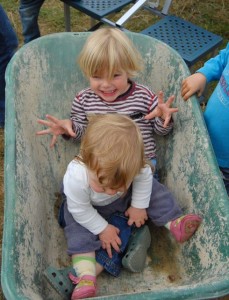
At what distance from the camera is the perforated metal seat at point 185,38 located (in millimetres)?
2783

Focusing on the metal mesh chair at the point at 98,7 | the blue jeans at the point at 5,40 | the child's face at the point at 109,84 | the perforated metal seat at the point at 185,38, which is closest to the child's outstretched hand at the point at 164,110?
the child's face at the point at 109,84

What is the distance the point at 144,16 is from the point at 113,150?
3.01 metres

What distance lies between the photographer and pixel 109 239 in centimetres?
181

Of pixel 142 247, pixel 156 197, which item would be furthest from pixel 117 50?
pixel 142 247

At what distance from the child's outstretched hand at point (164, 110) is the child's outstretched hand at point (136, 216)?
15.6 inches

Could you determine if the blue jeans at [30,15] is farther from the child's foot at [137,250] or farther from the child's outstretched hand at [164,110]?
the child's foot at [137,250]

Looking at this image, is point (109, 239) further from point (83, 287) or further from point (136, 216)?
point (83, 287)

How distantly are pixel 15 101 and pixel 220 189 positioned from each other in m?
0.89

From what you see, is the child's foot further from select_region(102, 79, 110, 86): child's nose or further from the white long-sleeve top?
select_region(102, 79, 110, 86): child's nose

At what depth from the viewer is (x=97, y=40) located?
1881mm

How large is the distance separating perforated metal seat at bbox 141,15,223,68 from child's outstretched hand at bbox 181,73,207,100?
0.81 m

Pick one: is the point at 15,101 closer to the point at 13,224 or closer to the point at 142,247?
the point at 13,224

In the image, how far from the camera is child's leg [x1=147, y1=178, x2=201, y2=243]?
5.58 feet

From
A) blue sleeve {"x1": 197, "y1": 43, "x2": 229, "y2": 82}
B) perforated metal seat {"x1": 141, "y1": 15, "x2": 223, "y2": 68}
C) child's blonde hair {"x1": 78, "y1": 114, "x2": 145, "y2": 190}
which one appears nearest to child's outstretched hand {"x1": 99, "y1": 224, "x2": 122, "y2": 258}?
child's blonde hair {"x1": 78, "y1": 114, "x2": 145, "y2": 190}
